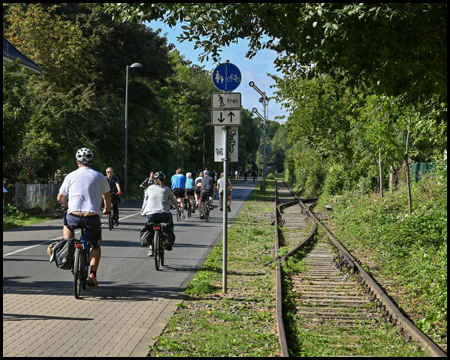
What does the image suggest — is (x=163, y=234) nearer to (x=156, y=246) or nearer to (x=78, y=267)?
(x=156, y=246)

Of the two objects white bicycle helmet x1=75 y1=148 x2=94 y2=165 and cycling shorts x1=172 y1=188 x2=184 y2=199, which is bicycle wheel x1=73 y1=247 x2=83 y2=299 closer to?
white bicycle helmet x1=75 y1=148 x2=94 y2=165

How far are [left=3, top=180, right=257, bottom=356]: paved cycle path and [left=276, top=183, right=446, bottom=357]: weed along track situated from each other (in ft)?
5.12

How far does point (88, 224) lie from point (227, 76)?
3.20 meters

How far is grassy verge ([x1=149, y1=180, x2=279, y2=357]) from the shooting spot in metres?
6.61

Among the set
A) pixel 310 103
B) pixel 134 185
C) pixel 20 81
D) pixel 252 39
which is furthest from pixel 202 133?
pixel 252 39

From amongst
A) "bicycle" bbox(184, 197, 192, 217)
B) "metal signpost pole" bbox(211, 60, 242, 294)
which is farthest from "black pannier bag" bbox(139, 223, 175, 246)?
"bicycle" bbox(184, 197, 192, 217)

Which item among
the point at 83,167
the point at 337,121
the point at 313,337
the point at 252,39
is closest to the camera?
the point at 313,337

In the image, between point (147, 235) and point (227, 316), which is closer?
point (227, 316)

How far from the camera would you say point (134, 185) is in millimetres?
46312

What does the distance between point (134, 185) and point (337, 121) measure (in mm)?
17148

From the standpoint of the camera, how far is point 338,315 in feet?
27.6

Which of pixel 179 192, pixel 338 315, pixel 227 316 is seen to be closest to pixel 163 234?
pixel 227 316

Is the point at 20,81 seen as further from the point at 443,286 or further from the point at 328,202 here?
the point at 443,286

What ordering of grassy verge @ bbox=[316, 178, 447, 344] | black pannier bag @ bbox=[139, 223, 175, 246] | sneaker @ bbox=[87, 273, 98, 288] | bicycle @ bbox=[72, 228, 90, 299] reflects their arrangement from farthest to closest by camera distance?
1. black pannier bag @ bbox=[139, 223, 175, 246]
2. sneaker @ bbox=[87, 273, 98, 288]
3. bicycle @ bbox=[72, 228, 90, 299]
4. grassy verge @ bbox=[316, 178, 447, 344]
